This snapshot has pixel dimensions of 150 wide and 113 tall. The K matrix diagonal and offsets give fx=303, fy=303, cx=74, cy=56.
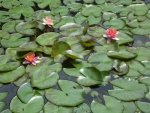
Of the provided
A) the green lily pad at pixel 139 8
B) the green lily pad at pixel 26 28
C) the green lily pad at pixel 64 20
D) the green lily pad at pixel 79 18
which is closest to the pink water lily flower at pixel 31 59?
the green lily pad at pixel 26 28

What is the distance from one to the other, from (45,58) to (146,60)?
2.12 ft

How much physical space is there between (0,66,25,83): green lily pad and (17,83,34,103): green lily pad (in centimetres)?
10

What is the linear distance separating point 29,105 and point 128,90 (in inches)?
22.2

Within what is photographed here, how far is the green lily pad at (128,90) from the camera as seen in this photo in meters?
1.69

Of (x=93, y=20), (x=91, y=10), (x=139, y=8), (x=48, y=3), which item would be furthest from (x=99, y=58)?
(x=48, y=3)

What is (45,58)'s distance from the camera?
1.95 meters

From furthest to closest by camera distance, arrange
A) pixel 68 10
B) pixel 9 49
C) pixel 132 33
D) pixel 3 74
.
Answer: pixel 68 10 → pixel 132 33 → pixel 9 49 → pixel 3 74

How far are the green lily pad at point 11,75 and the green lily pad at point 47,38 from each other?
27cm

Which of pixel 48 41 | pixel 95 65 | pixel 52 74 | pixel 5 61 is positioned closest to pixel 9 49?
pixel 5 61

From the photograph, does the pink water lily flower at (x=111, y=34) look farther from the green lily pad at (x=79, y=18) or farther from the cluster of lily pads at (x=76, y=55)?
the green lily pad at (x=79, y=18)

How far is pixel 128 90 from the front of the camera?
1729mm

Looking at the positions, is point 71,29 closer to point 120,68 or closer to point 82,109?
point 120,68

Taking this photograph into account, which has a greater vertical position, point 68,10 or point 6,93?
point 68,10

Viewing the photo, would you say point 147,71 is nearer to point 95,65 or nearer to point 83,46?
point 95,65
